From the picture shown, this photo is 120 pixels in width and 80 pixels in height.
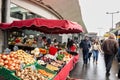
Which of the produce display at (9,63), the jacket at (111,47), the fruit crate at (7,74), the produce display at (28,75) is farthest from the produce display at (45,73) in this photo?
the jacket at (111,47)

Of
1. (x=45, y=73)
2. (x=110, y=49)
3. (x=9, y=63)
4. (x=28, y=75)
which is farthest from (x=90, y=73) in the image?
(x=28, y=75)

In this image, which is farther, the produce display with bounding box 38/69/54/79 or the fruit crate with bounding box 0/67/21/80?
the produce display with bounding box 38/69/54/79

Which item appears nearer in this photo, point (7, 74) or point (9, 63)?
point (7, 74)

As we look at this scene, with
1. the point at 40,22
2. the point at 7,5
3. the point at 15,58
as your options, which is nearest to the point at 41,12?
the point at 7,5

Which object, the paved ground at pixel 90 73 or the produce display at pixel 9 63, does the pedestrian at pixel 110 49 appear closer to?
the paved ground at pixel 90 73

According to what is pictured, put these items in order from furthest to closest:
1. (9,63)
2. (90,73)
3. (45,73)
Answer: (90,73) < (45,73) < (9,63)

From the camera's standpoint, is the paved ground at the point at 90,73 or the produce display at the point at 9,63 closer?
the produce display at the point at 9,63

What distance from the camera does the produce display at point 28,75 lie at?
5589 millimetres

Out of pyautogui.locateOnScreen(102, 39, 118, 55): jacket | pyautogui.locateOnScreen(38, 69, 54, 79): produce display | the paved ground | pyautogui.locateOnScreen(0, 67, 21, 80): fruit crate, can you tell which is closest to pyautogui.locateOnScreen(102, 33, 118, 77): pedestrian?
pyautogui.locateOnScreen(102, 39, 118, 55): jacket

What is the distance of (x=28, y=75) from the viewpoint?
18.9ft

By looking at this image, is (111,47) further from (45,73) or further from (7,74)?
(7,74)

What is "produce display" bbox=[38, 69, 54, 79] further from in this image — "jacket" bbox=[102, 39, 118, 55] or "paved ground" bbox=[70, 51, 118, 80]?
"jacket" bbox=[102, 39, 118, 55]

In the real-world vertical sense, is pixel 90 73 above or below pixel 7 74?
below

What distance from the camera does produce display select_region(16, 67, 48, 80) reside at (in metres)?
5.59
